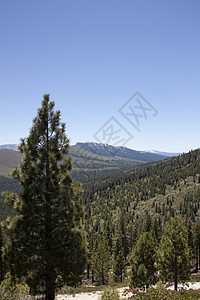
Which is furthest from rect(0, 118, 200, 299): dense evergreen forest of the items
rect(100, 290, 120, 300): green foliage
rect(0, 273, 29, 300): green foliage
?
rect(100, 290, 120, 300): green foliage

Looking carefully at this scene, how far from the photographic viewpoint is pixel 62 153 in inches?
554

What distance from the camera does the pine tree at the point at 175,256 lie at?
26.2 meters

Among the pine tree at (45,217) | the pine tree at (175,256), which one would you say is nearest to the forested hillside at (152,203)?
the pine tree at (175,256)

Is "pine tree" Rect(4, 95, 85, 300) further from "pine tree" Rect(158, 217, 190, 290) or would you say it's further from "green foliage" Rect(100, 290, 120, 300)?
"pine tree" Rect(158, 217, 190, 290)

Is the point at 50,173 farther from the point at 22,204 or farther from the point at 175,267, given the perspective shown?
the point at 175,267

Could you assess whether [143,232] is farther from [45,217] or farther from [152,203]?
[152,203]

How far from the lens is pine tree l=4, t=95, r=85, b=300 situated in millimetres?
12352

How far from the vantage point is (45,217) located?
12812 mm

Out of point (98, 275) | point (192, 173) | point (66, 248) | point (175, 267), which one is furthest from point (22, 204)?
point (192, 173)

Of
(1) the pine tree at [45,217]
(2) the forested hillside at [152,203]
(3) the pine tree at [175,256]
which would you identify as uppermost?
(1) the pine tree at [45,217]

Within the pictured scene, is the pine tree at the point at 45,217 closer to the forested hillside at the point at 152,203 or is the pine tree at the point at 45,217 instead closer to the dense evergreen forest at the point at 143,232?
the dense evergreen forest at the point at 143,232

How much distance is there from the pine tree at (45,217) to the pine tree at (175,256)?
1788cm

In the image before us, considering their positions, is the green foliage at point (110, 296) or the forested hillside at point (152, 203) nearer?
the green foliage at point (110, 296)

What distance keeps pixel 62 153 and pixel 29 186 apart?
2.96m
